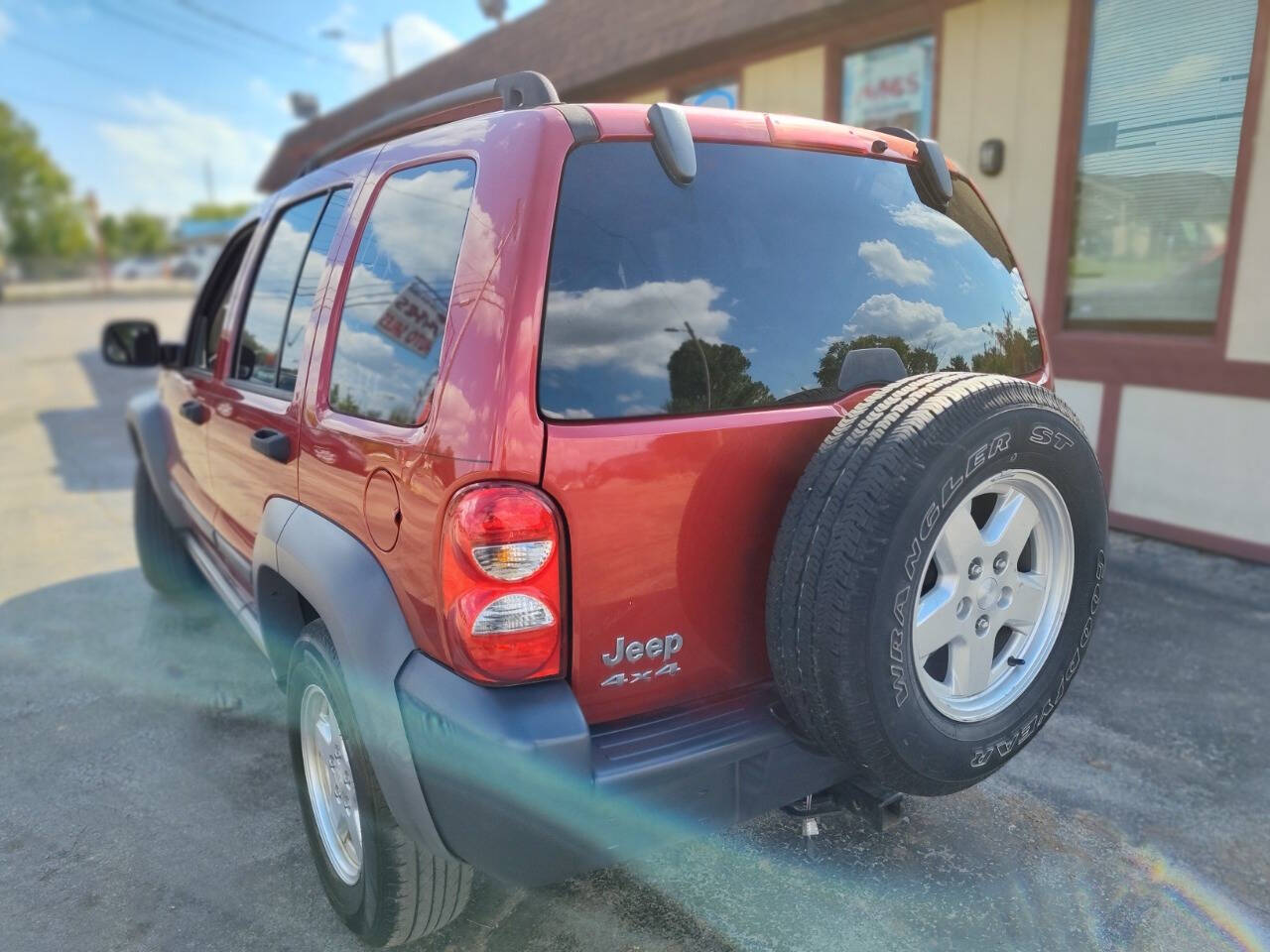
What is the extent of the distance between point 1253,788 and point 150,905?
10.9 feet

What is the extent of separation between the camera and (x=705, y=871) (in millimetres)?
2557

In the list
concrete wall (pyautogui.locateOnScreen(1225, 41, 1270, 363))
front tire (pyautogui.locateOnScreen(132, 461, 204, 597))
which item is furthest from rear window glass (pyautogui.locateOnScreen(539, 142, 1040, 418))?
front tire (pyautogui.locateOnScreen(132, 461, 204, 597))

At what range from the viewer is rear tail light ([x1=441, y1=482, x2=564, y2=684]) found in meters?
1.72

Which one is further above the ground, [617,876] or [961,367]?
[961,367]

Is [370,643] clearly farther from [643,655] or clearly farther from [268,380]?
[268,380]

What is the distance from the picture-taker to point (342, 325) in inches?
90.3

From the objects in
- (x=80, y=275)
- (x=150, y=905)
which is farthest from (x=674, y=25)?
(x=80, y=275)

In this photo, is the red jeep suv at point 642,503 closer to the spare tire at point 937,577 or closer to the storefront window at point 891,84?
the spare tire at point 937,577

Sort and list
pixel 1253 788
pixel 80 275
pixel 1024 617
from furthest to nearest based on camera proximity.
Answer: pixel 80 275 < pixel 1253 788 < pixel 1024 617

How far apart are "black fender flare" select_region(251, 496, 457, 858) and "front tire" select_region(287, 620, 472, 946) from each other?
108 mm

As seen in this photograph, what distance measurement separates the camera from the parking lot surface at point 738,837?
7.64 ft

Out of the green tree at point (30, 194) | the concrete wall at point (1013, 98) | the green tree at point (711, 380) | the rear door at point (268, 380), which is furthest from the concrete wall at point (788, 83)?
the green tree at point (30, 194)

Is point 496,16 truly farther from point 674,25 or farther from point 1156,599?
point 1156,599

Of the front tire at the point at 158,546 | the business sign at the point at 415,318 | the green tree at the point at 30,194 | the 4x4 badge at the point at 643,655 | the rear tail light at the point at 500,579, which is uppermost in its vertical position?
the green tree at the point at 30,194
